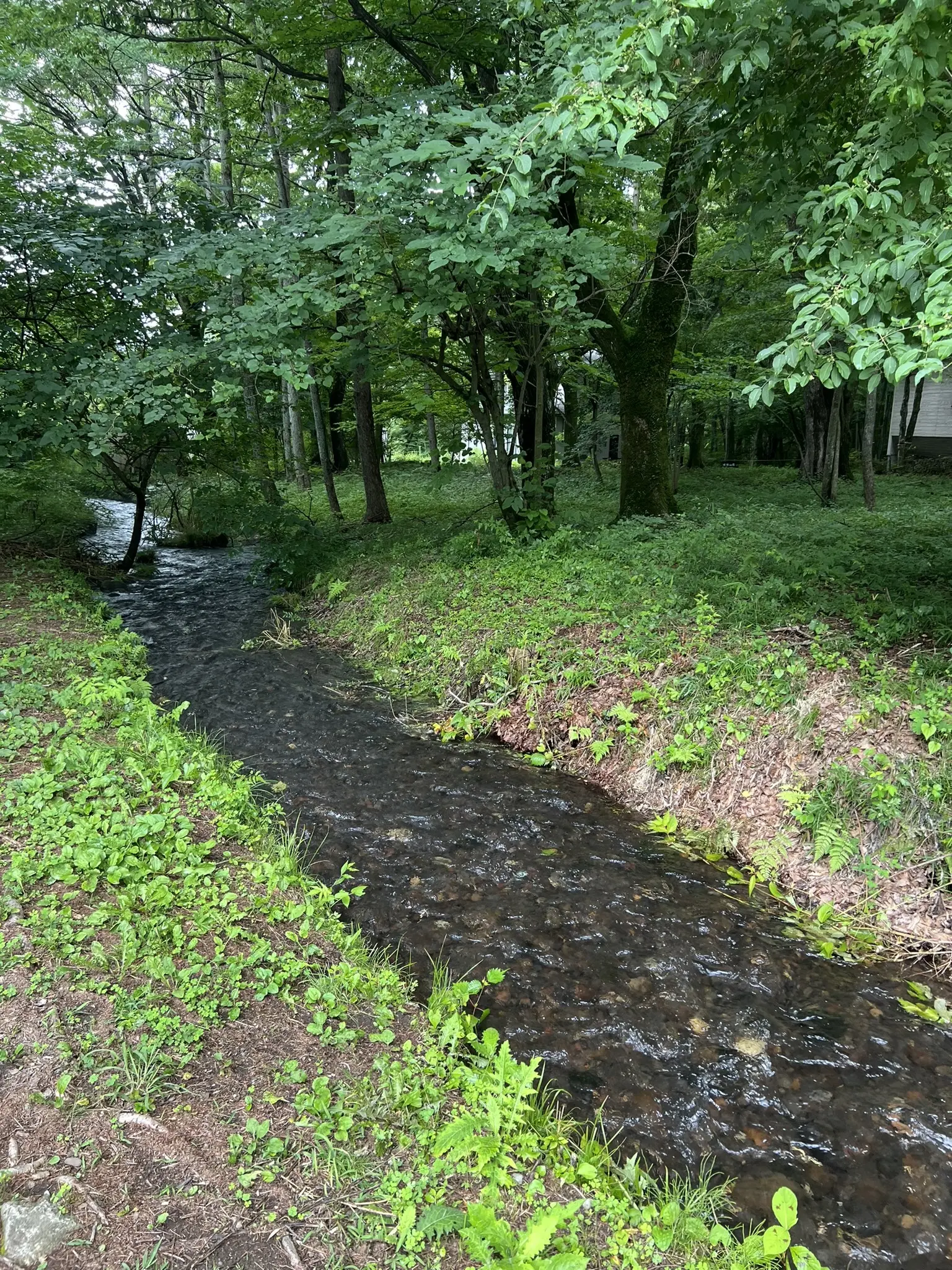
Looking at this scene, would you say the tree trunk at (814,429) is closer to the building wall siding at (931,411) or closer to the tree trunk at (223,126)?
the building wall siding at (931,411)

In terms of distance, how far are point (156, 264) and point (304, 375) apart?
7.31ft

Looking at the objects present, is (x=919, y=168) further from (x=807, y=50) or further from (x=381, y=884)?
(x=381, y=884)

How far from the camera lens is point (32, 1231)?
6.28 ft

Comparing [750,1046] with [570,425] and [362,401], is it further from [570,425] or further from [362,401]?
[570,425]

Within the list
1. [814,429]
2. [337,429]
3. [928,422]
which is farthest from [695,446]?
[337,429]

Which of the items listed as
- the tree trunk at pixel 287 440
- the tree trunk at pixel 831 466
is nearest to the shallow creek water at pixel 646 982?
the tree trunk at pixel 831 466

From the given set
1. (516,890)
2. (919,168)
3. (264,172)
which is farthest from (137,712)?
(264,172)

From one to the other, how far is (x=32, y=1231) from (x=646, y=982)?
8.98 feet

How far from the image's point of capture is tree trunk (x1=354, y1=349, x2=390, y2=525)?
11945 mm

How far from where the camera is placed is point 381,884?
4.29 m

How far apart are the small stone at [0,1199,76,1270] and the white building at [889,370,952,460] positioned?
2385 cm

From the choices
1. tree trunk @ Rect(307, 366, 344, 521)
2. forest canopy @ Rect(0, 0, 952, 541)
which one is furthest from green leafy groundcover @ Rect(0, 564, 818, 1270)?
tree trunk @ Rect(307, 366, 344, 521)

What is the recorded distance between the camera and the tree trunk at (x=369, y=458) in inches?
470

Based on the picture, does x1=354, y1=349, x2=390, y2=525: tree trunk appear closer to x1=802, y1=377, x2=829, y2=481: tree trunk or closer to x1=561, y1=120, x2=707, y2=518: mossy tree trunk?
x1=561, y1=120, x2=707, y2=518: mossy tree trunk
